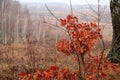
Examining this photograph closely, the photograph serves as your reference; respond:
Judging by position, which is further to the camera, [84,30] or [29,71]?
[29,71]

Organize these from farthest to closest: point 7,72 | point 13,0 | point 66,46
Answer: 1. point 13,0
2. point 7,72
3. point 66,46

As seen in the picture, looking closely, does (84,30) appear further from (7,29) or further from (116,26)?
(7,29)

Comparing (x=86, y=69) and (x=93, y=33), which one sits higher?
(x=93, y=33)

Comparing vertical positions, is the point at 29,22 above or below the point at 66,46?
below

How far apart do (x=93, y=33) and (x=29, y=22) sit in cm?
7843

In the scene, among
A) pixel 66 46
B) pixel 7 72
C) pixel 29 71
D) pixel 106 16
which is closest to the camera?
pixel 106 16

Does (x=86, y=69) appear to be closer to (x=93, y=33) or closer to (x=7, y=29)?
(x=93, y=33)

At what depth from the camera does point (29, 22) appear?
274 feet

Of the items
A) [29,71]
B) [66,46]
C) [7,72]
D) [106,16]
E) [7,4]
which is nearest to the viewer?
[106,16]

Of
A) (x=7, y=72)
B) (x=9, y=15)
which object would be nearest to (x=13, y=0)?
(x=9, y=15)

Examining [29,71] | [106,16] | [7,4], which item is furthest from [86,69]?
[7,4]

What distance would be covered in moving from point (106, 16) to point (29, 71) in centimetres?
361

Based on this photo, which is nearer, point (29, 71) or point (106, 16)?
point (106, 16)

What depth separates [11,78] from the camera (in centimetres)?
874
